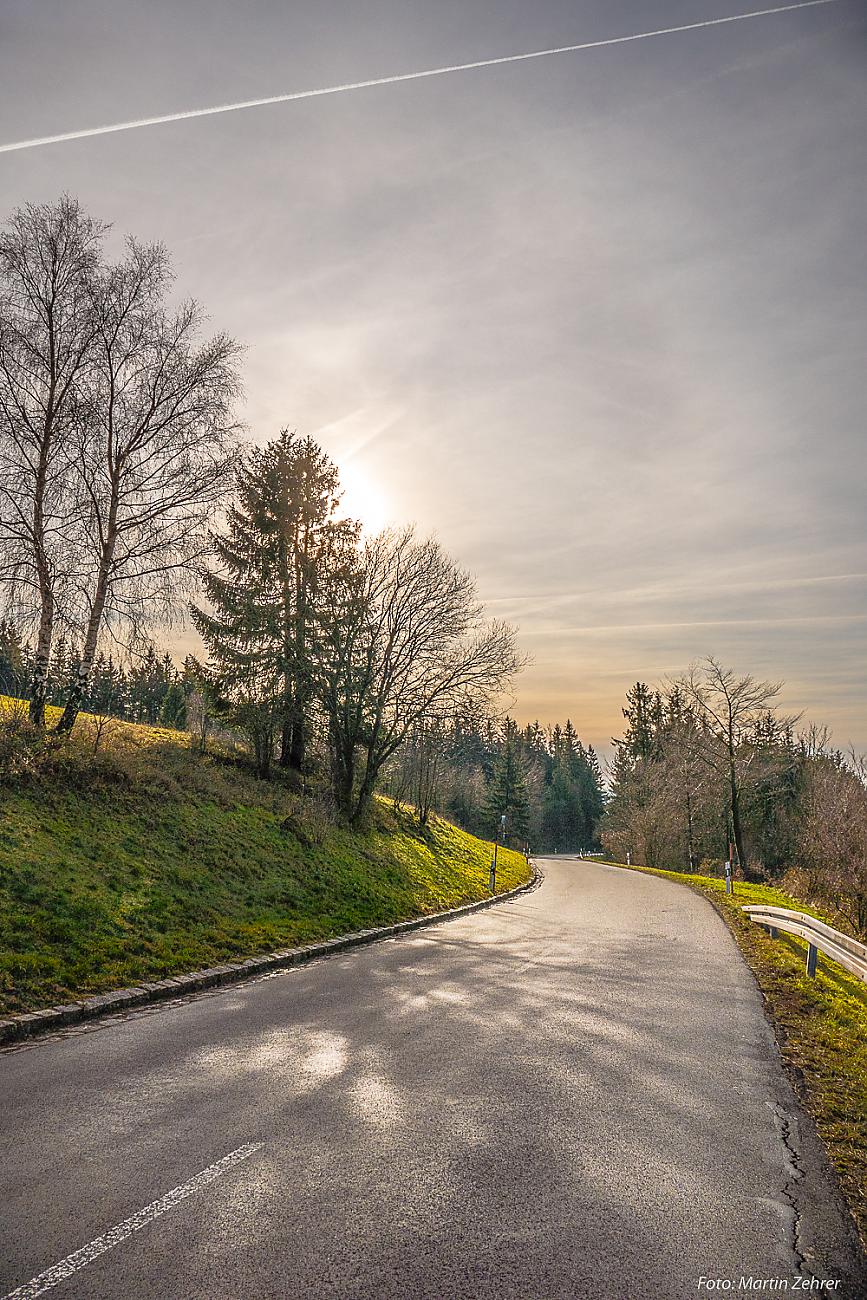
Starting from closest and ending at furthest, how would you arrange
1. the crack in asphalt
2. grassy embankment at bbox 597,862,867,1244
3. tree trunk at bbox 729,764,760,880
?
1. the crack in asphalt
2. grassy embankment at bbox 597,862,867,1244
3. tree trunk at bbox 729,764,760,880

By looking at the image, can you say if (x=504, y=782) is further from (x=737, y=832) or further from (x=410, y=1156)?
(x=410, y=1156)

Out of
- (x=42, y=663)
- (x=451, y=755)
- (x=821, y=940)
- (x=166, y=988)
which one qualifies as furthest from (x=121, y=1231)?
(x=451, y=755)

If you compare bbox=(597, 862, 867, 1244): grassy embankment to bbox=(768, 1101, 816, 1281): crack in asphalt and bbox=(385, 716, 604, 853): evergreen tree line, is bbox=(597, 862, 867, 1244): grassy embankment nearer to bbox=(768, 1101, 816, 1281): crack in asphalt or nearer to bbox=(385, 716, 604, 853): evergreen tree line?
bbox=(768, 1101, 816, 1281): crack in asphalt

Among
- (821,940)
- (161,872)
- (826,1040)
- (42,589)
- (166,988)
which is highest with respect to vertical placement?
(42,589)

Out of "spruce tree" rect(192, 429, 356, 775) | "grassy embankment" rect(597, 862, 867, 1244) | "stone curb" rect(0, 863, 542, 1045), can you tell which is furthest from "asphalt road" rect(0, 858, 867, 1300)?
"spruce tree" rect(192, 429, 356, 775)

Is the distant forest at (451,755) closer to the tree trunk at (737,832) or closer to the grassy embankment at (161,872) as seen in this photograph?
the grassy embankment at (161,872)

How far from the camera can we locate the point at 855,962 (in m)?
8.40

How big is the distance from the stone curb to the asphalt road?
0.33 metres

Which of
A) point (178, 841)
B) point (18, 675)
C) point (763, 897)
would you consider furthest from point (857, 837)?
point (18, 675)

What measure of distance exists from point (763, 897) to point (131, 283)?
25.4m

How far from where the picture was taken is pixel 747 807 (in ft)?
152

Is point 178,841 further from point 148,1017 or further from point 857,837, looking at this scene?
point 857,837

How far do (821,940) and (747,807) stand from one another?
39.4 metres

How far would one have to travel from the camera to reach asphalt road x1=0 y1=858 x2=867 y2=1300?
337 centimetres
